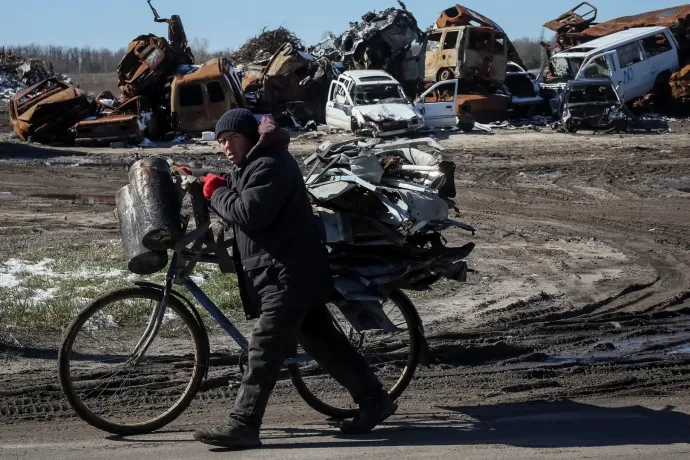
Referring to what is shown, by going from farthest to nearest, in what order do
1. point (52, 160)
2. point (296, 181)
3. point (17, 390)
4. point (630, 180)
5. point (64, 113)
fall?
point (64, 113)
point (52, 160)
point (630, 180)
point (17, 390)
point (296, 181)

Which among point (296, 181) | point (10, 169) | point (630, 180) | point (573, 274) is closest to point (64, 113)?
point (10, 169)

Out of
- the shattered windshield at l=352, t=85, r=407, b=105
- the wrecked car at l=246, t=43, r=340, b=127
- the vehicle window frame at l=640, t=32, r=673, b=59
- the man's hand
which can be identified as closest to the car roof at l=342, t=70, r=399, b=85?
the shattered windshield at l=352, t=85, r=407, b=105

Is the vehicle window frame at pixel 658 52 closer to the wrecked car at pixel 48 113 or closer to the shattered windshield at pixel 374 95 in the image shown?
the shattered windshield at pixel 374 95

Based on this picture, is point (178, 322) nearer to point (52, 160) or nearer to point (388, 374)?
point (388, 374)

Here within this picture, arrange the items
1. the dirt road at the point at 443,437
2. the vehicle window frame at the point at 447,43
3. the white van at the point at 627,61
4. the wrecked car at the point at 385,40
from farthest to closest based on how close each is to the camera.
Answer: the wrecked car at the point at 385,40 → the vehicle window frame at the point at 447,43 → the white van at the point at 627,61 → the dirt road at the point at 443,437

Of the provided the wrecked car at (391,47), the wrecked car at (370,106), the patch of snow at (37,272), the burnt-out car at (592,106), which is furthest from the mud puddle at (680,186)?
the wrecked car at (391,47)

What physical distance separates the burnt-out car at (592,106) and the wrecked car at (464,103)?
2.48 m

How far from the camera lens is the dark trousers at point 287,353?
553cm

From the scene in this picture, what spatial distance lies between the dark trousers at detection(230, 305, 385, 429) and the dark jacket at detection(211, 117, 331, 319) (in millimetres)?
118

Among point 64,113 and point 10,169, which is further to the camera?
point 64,113

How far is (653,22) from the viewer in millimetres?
30984

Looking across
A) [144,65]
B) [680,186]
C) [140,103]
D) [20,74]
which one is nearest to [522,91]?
[144,65]

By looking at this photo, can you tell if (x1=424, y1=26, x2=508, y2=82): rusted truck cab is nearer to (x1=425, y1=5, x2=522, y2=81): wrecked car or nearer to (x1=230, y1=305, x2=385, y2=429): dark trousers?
(x1=425, y1=5, x2=522, y2=81): wrecked car

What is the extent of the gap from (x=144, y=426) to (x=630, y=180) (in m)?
13.8
